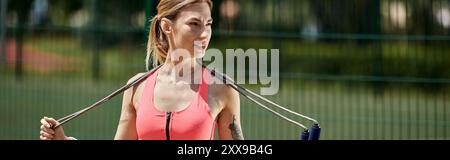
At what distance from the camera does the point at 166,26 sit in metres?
3.38

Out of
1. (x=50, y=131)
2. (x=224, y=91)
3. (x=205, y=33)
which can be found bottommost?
(x=50, y=131)

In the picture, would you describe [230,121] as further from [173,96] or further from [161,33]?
[161,33]

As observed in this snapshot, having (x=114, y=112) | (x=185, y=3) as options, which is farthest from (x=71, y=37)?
(x=185, y=3)

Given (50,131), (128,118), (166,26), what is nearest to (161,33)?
(166,26)

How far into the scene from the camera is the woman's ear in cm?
337

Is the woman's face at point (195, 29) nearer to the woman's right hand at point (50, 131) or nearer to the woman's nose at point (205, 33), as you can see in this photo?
the woman's nose at point (205, 33)

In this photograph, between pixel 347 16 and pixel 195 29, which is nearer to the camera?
pixel 195 29

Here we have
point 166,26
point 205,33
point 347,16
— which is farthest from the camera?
point 347,16

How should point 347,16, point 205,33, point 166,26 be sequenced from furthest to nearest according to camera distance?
point 347,16 → point 166,26 → point 205,33

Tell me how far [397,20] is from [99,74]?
13.0ft

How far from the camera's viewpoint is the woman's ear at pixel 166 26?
3371 mm

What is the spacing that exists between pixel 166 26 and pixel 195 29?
0.15 m

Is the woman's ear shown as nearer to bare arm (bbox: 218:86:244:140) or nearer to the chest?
the chest

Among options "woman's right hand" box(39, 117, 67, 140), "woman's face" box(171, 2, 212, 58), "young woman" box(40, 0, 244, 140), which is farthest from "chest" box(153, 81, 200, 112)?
"woman's right hand" box(39, 117, 67, 140)
